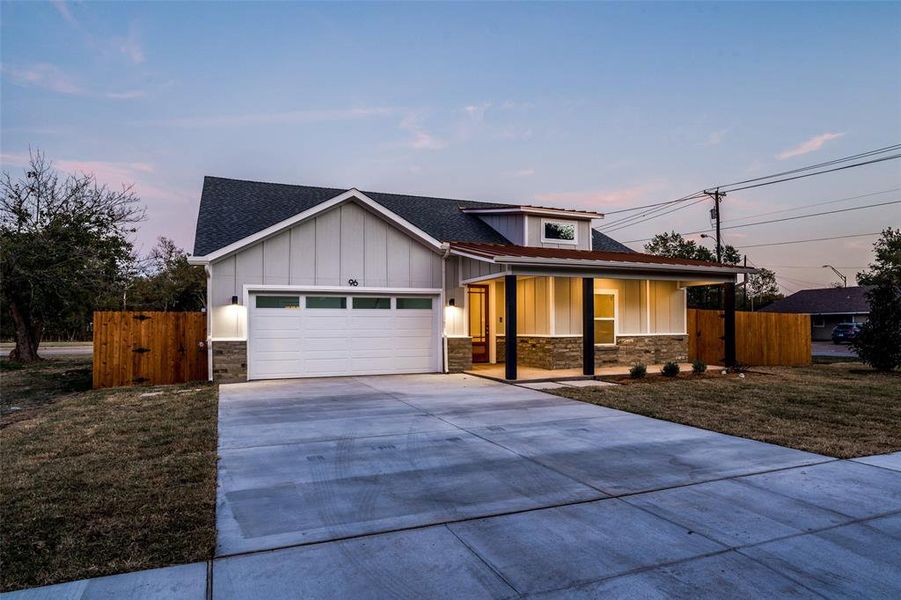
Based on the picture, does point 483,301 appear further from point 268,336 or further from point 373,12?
point 373,12

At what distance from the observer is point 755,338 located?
18.3m

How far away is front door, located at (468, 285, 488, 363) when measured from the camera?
16047 millimetres

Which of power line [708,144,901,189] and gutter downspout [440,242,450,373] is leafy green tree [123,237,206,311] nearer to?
gutter downspout [440,242,450,373]

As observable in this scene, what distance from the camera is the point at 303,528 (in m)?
3.82

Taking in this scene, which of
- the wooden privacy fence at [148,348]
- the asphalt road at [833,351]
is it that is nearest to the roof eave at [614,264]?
the wooden privacy fence at [148,348]

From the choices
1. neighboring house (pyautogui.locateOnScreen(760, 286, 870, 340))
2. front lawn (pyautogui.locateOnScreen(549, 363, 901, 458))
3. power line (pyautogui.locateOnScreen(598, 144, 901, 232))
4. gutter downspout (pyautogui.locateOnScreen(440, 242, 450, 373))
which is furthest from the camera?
neighboring house (pyautogui.locateOnScreen(760, 286, 870, 340))

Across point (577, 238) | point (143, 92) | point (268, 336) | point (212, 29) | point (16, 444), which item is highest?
point (212, 29)

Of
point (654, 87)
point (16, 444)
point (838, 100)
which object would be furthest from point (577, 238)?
point (16, 444)

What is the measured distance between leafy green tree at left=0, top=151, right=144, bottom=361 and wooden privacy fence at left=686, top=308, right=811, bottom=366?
20066mm

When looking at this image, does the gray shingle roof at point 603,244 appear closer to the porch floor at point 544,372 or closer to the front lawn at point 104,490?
the porch floor at point 544,372

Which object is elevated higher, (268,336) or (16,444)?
(268,336)

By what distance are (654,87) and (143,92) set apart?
14686mm

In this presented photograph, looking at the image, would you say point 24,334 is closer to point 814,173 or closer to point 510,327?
point 510,327

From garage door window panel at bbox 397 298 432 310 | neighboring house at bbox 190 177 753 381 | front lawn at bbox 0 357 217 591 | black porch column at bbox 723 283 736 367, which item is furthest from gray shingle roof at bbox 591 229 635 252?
front lawn at bbox 0 357 217 591
